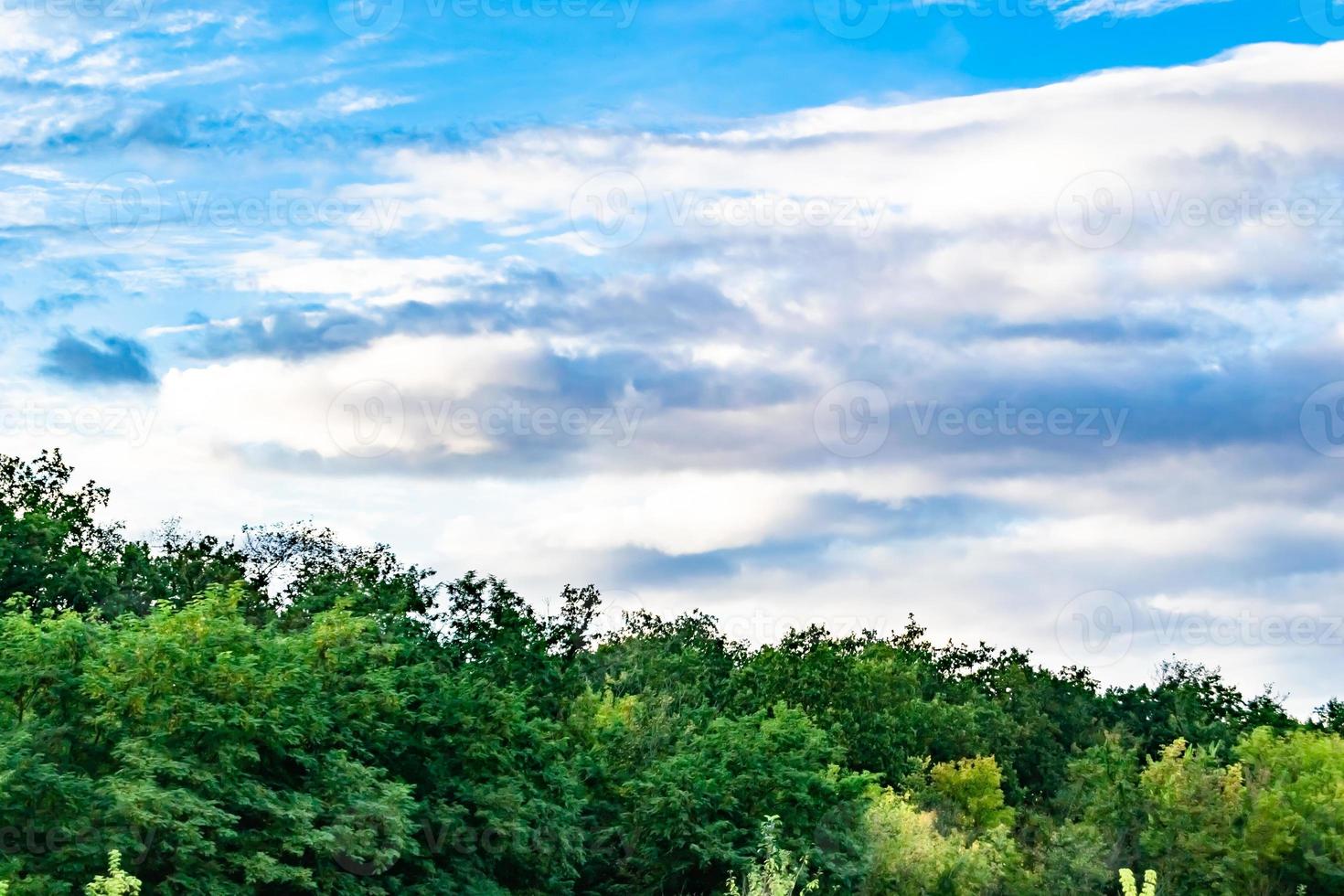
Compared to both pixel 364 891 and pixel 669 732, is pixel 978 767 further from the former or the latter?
pixel 364 891

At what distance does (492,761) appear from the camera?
3641cm

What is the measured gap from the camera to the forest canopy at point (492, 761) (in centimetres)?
2733

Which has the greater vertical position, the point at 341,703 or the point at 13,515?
the point at 13,515

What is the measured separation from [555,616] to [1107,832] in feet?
→ 67.1

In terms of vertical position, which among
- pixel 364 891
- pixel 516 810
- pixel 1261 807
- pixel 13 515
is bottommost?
pixel 364 891

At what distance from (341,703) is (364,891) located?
15.1ft

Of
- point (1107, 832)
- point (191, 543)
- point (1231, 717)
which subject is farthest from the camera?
point (1231, 717)

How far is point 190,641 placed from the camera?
28750mm

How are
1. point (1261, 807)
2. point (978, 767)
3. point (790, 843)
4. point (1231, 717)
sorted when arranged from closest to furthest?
1. point (790, 843)
2. point (1261, 807)
3. point (978, 767)
4. point (1231, 717)

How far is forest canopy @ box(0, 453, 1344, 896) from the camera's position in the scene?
27328 mm

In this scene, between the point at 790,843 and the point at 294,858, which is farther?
the point at 790,843

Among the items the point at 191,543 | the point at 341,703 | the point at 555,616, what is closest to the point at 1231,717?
the point at 555,616

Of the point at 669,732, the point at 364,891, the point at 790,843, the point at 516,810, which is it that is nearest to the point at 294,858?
the point at 364,891

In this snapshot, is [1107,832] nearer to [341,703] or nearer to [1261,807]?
[1261,807]
